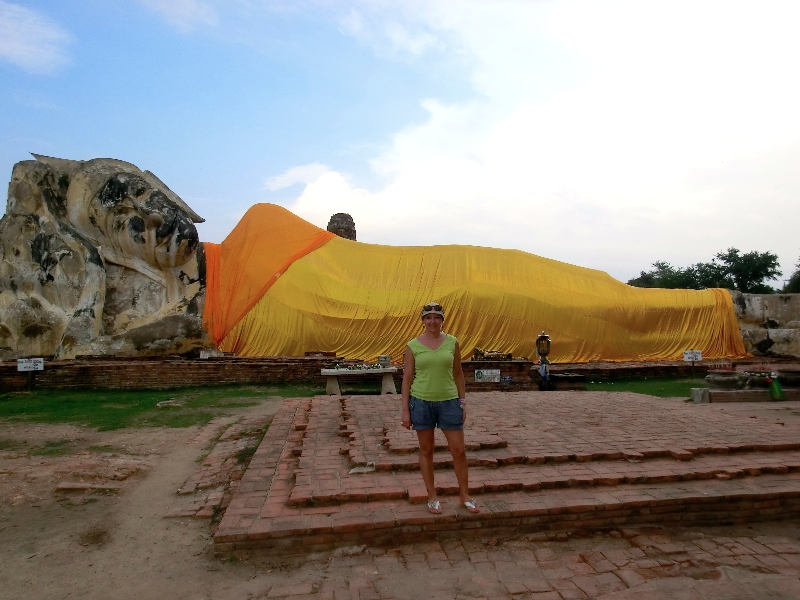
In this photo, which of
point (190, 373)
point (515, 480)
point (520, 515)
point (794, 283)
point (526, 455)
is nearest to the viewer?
point (520, 515)

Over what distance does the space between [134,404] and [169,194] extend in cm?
634

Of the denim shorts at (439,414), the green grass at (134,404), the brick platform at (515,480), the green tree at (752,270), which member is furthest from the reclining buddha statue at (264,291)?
the green tree at (752,270)

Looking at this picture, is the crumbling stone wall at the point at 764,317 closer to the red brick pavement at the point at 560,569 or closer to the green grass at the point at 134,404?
the green grass at the point at 134,404

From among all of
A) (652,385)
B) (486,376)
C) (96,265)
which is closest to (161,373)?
(96,265)

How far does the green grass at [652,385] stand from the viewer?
946 centimetres

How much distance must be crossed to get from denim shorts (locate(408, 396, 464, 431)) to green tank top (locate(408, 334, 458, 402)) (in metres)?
0.03

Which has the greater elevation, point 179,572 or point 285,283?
point 285,283

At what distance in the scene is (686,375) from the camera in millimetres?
11547

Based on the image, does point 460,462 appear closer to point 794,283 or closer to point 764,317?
point 764,317

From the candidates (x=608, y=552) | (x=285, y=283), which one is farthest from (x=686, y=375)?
(x=608, y=552)

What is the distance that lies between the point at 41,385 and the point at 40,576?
721 cm

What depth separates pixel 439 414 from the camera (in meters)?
3.12

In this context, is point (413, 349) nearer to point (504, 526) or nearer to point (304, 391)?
point (504, 526)

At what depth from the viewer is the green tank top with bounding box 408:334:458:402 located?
312 centimetres
